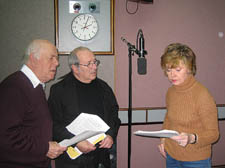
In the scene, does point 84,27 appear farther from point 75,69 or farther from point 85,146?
point 85,146

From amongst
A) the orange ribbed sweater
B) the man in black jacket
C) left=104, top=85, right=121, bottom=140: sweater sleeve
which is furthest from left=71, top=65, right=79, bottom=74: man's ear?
the orange ribbed sweater

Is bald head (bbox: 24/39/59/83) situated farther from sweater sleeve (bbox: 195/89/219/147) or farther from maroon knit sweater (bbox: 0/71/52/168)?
sweater sleeve (bbox: 195/89/219/147)

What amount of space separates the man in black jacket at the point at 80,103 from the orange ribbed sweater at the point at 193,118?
0.63m

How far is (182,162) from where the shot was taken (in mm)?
1596

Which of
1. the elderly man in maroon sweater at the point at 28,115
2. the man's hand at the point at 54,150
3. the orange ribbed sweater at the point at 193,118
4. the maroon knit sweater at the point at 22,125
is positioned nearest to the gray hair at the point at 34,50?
the elderly man in maroon sweater at the point at 28,115

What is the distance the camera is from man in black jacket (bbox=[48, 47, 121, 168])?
180cm

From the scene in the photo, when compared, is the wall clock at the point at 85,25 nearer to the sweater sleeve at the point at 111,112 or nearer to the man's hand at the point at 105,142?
the sweater sleeve at the point at 111,112

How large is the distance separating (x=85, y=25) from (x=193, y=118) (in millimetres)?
1788

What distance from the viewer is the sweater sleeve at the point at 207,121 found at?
1.42 meters

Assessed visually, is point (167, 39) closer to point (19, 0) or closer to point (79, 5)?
point (79, 5)

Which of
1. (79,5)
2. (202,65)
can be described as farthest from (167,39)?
(79,5)

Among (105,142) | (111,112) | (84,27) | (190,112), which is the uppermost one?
(84,27)

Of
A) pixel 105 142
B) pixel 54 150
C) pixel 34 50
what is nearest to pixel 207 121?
pixel 105 142

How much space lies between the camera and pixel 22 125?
132 centimetres
